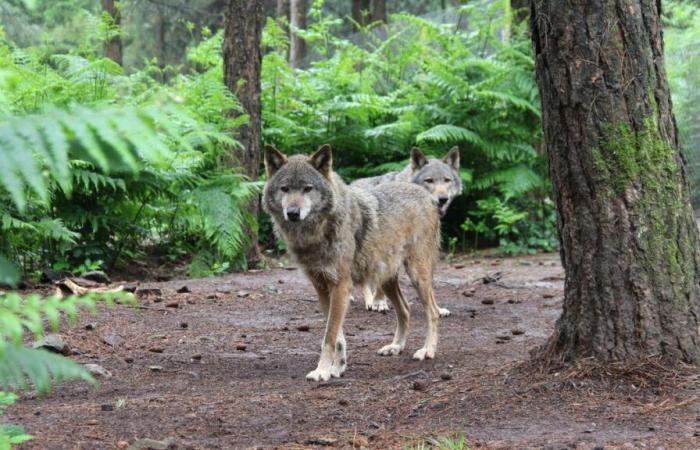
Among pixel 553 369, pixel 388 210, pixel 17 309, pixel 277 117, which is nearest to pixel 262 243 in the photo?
pixel 277 117

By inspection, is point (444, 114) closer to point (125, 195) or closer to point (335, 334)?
point (125, 195)

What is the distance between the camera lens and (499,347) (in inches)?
234

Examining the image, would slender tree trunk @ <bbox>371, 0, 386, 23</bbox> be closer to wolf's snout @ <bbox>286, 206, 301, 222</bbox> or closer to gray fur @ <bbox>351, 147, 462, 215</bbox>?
gray fur @ <bbox>351, 147, 462, 215</bbox>

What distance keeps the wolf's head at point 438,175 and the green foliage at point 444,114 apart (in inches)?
66.4

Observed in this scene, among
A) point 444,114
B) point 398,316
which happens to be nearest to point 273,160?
point 398,316

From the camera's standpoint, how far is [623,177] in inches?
162

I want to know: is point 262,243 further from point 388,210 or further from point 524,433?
point 524,433

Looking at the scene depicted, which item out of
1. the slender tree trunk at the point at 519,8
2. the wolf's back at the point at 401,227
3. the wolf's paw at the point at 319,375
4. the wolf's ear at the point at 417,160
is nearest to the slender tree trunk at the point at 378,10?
the slender tree trunk at the point at 519,8

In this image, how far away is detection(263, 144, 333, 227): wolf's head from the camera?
566cm

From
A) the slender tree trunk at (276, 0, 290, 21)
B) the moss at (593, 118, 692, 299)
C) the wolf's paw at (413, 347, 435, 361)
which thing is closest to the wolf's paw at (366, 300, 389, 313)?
the wolf's paw at (413, 347, 435, 361)

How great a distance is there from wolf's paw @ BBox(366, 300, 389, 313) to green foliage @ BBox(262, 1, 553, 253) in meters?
4.50

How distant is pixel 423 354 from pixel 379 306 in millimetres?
2244

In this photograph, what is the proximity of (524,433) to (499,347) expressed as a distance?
2274mm

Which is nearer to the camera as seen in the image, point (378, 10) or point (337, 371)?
point (337, 371)
